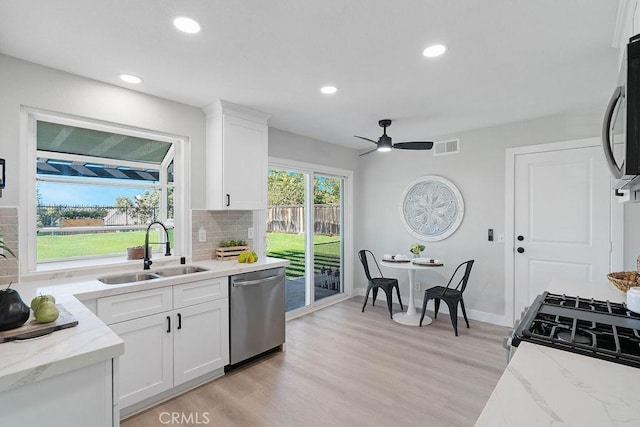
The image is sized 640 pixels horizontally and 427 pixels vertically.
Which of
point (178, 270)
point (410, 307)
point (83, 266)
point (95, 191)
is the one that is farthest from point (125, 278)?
point (410, 307)

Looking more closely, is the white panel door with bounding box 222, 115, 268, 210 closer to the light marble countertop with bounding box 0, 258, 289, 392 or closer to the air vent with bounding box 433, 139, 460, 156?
the light marble countertop with bounding box 0, 258, 289, 392

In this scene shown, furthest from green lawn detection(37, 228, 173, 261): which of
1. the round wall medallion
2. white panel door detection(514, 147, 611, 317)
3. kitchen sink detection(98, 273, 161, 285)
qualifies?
white panel door detection(514, 147, 611, 317)

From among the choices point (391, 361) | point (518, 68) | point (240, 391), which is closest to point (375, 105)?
point (518, 68)

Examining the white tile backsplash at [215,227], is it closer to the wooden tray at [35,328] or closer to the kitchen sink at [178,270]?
the kitchen sink at [178,270]

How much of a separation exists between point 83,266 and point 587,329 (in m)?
3.28

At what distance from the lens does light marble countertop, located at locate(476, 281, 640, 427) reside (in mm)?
743

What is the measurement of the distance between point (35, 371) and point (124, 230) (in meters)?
2.15

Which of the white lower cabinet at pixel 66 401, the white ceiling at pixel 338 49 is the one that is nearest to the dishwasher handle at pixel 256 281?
the white lower cabinet at pixel 66 401

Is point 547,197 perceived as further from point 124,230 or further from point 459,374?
point 124,230

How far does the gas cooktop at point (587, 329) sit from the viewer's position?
1.07 m

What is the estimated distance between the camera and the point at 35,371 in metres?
1.08

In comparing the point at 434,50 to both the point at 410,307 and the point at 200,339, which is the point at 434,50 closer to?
the point at 200,339

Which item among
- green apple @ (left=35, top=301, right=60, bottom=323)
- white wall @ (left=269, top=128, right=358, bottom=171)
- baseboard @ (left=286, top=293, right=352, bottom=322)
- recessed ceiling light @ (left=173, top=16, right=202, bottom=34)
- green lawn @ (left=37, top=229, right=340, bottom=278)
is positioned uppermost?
recessed ceiling light @ (left=173, top=16, right=202, bottom=34)

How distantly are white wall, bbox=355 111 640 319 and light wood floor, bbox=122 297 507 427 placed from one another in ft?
2.15
